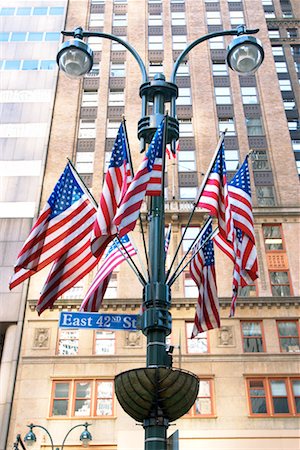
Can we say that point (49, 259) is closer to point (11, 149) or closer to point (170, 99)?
point (170, 99)

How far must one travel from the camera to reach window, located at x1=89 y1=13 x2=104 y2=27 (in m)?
48.7

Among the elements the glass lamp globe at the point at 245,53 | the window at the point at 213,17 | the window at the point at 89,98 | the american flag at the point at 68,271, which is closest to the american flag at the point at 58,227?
the american flag at the point at 68,271

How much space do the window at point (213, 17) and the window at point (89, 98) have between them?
14012 mm

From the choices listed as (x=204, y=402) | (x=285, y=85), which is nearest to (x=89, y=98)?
(x=285, y=85)

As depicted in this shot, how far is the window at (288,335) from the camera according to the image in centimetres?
2928

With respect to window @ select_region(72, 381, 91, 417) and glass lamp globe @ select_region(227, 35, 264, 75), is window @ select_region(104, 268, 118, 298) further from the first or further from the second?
glass lamp globe @ select_region(227, 35, 264, 75)

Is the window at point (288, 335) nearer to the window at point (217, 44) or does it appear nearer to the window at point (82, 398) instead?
the window at point (82, 398)

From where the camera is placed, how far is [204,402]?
27.4 m

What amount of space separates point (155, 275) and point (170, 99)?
3896 mm

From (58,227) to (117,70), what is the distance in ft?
120

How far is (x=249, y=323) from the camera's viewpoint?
2992 cm

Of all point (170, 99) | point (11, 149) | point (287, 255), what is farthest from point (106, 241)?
point (11, 149)

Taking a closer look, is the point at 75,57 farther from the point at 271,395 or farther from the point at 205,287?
the point at 271,395

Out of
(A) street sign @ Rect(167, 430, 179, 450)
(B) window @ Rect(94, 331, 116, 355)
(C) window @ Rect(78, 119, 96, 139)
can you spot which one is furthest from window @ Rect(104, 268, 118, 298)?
(A) street sign @ Rect(167, 430, 179, 450)
